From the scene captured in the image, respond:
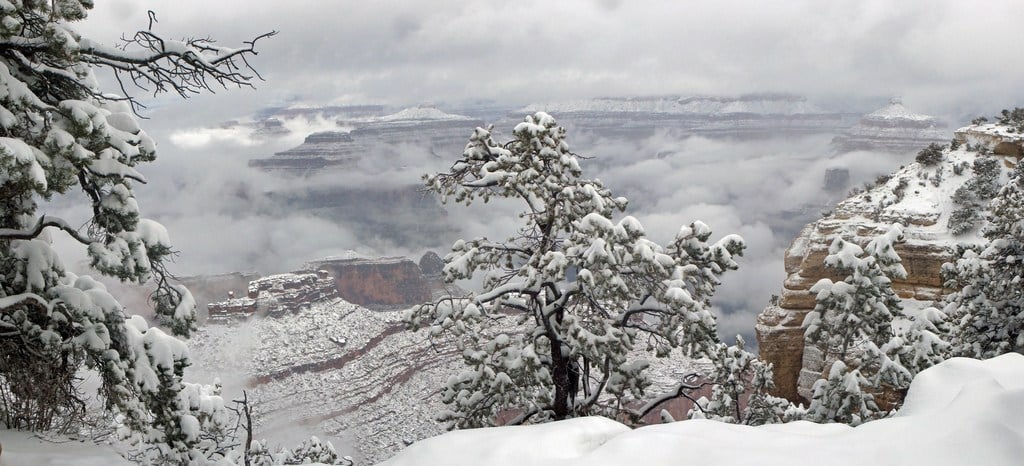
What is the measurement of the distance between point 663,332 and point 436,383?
49.0 meters

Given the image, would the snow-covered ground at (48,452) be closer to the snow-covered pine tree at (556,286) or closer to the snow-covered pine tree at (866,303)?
the snow-covered pine tree at (556,286)

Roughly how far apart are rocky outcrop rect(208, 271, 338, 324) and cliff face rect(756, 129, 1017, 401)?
206 feet

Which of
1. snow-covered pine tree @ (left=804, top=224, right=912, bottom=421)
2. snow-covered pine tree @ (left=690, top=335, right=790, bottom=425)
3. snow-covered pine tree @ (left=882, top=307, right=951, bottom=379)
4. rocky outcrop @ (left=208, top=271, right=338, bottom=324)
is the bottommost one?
rocky outcrop @ (left=208, top=271, right=338, bottom=324)

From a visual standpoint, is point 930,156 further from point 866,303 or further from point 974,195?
point 866,303

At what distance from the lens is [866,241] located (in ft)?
75.3

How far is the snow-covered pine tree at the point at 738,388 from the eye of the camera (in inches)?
434

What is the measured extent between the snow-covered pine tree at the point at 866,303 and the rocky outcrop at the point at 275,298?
71580 millimetres

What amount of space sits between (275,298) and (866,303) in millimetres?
76539

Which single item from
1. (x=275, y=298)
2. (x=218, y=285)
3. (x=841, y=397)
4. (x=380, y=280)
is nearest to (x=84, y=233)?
(x=841, y=397)

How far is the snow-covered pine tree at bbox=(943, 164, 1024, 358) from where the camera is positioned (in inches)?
489

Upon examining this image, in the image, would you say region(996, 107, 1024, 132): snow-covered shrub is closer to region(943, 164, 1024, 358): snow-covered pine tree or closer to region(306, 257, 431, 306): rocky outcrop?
region(943, 164, 1024, 358): snow-covered pine tree

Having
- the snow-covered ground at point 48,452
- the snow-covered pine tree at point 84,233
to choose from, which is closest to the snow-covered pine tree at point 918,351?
the snow-covered pine tree at point 84,233

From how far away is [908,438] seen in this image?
4.36 meters

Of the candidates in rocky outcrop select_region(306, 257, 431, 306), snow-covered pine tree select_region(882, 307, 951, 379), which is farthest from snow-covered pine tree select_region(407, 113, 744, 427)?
rocky outcrop select_region(306, 257, 431, 306)
